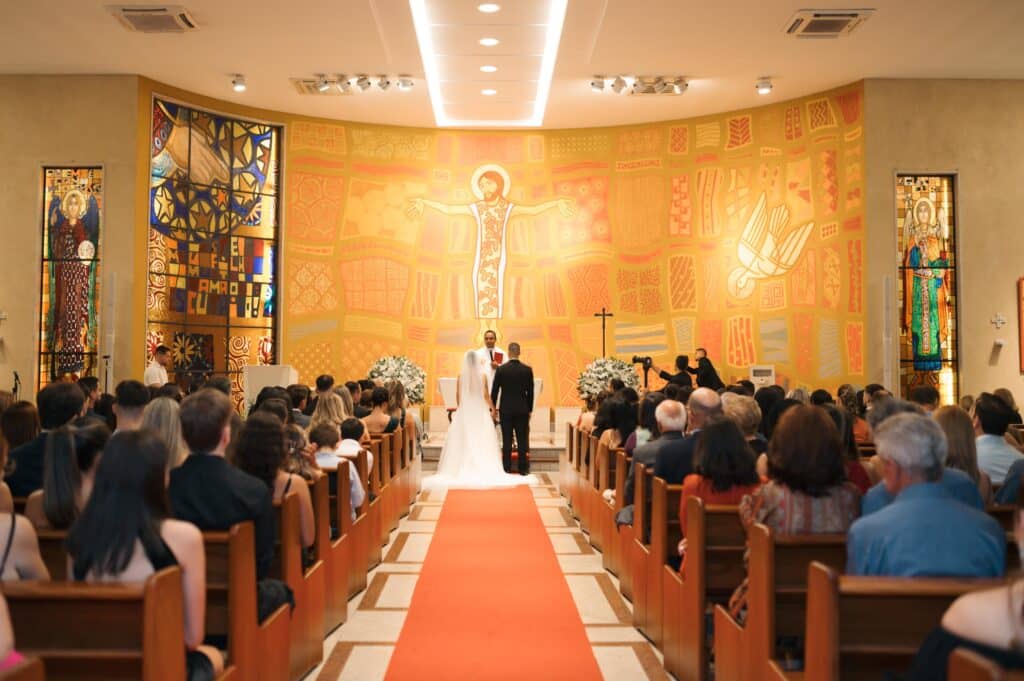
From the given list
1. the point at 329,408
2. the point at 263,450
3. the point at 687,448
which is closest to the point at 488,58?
the point at 329,408

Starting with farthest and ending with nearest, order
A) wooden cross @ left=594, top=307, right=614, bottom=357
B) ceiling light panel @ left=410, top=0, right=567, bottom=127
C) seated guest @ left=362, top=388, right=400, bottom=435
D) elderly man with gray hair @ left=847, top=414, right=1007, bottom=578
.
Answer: wooden cross @ left=594, top=307, right=614, bottom=357
ceiling light panel @ left=410, top=0, right=567, bottom=127
seated guest @ left=362, top=388, right=400, bottom=435
elderly man with gray hair @ left=847, top=414, right=1007, bottom=578

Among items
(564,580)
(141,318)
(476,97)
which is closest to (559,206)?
(476,97)

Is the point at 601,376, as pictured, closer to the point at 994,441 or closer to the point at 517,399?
the point at 517,399

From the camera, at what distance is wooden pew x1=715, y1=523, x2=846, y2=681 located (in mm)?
2875

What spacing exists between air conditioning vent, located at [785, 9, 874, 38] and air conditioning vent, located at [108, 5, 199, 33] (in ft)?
20.3

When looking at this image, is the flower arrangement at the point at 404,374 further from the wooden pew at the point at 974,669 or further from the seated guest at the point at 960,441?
the wooden pew at the point at 974,669

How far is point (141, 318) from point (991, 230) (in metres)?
10.3

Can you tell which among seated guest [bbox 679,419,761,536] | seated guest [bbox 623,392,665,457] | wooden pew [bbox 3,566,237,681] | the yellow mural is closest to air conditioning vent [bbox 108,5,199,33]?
the yellow mural

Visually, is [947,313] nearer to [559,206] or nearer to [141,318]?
[559,206]

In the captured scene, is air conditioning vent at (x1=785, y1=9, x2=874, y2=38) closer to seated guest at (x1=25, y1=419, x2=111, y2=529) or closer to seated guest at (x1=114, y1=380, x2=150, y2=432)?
seated guest at (x1=114, y1=380, x2=150, y2=432)

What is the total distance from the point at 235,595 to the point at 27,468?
156 centimetres

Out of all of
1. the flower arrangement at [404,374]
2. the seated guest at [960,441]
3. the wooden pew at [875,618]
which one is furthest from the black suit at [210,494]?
the flower arrangement at [404,374]

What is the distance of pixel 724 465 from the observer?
3938 mm

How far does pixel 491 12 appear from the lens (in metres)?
10.3
